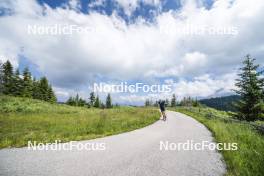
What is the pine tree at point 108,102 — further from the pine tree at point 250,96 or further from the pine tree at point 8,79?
the pine tree at point 250,96

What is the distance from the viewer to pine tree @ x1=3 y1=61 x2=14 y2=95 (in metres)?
54.7

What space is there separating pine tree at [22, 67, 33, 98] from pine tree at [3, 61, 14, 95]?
355 cm

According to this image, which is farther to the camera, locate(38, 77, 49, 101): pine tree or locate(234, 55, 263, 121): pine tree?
locate(38, 77, 49, 101): pine tree

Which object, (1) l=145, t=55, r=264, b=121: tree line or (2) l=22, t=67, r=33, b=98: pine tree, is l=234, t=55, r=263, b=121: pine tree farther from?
(2) l=22, t=67, r=33, b=98: pine tree

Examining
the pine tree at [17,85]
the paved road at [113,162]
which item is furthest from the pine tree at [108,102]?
the paved road at [113,162]

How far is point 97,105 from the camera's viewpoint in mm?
86938

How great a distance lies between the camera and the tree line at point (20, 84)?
5497 cm

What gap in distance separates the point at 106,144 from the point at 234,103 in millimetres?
21160

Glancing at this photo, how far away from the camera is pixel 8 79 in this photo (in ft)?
185

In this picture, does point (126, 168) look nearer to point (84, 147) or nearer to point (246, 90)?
point (84, 147)

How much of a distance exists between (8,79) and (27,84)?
6390 millimetres

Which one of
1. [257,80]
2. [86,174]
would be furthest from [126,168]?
[257,80]

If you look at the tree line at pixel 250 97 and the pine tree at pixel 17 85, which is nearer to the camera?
the tree line at pixel 250 97

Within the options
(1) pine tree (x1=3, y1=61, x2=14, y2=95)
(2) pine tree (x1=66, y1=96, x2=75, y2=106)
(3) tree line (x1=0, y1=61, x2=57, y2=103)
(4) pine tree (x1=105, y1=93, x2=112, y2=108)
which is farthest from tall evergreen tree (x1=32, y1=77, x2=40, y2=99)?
(4) pine tree (x1=105, y1=93, x2=112, y2=108)
